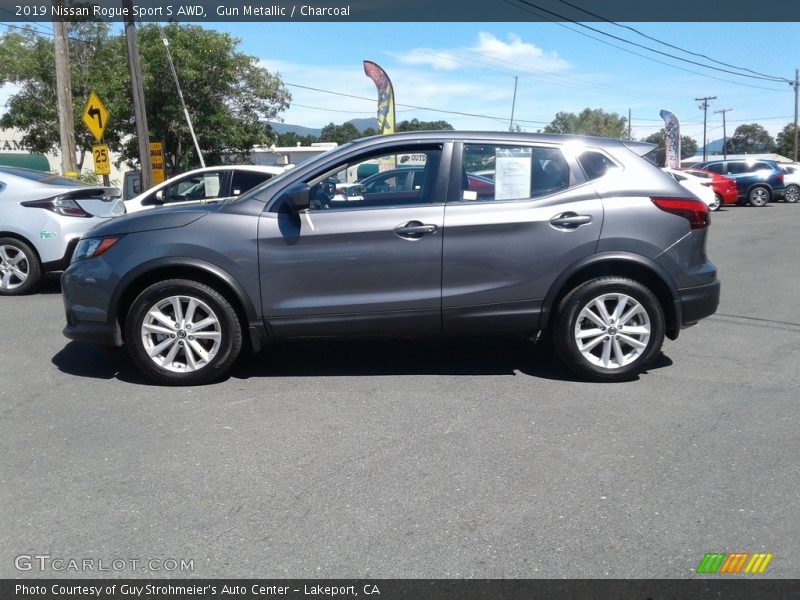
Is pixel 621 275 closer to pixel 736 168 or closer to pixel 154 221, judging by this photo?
pixel 154 221

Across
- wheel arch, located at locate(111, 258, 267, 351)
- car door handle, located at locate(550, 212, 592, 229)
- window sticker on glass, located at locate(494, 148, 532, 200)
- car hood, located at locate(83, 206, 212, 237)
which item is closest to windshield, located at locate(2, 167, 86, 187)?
car hood, located at locate(83, 206, 212, 237)

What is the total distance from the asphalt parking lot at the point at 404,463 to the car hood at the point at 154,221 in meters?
1.11

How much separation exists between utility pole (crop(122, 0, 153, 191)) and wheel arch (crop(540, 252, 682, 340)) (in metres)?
13.3

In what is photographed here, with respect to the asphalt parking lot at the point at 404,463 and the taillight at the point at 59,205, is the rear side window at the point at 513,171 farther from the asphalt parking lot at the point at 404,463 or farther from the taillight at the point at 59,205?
the taillight at the point at 59,205

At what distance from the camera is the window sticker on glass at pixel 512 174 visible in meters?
5.54

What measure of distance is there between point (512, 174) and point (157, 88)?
2635 cm

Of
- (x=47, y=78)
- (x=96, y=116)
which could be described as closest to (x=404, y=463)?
(x=96, y=116)

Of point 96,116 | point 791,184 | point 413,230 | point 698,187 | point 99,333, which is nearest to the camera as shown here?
point 413,230

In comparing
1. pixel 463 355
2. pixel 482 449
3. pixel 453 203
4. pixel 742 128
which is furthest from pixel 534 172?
pixel 742 128

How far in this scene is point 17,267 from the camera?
9242 mm

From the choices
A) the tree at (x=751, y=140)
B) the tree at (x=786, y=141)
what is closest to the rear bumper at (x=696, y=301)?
the tree at (x=786, y=141)

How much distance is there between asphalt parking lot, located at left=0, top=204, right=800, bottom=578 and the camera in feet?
10.7
